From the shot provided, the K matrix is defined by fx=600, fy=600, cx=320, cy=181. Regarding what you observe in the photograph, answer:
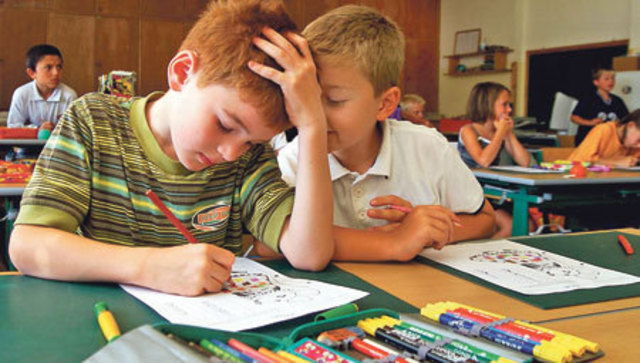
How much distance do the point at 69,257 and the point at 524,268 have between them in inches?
29.6

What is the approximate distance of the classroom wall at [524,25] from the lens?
6607 mm

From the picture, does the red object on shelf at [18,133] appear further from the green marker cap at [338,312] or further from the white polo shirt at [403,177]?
the green marker cap at [338,312]

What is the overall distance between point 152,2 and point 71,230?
644 cm

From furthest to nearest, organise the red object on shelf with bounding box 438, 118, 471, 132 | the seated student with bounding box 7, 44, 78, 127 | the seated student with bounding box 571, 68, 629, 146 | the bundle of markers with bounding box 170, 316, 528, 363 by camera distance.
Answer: the red object on shelf with bounding box 438, 118, 471, 132
the seated student with bounding box 571, 68, 629, 146
the seated student with bounding box 7, 44, 78, 127
the bundle of markers with bounding box 170, 316, 528, 363

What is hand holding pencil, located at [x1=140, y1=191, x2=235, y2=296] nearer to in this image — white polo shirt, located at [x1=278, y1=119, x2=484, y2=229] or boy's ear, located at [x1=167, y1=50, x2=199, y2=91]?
boy's ear, located at [x1=167, y1=50, x2=199, y2=91]

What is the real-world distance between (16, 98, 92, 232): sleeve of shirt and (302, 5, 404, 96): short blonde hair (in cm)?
45

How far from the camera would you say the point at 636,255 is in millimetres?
1201

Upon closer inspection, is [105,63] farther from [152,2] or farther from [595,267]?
[595,267]

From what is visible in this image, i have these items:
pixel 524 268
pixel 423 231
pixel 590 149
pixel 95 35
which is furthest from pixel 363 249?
pixel 95 35

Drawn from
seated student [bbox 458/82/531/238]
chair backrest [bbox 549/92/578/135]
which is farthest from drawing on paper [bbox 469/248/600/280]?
chair backrest [bbox 549/92/578/135]

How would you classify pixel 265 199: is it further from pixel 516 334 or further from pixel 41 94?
pixel 41 94

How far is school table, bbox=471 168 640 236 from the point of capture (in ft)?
9.61

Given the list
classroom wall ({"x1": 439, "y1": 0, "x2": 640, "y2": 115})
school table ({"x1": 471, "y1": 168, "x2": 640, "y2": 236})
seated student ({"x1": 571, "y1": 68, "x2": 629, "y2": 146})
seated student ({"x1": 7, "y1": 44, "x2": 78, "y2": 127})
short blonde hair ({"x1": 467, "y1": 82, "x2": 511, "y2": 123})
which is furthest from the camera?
classroom wall ({"x1": 439, "y1": 0, "x2": 640, "y2": 115})

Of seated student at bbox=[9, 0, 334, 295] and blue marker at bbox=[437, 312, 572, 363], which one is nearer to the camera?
blue marker at bbox=[437, 312, 572, 363]
